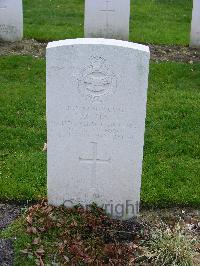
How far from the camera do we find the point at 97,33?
11000 millimetres

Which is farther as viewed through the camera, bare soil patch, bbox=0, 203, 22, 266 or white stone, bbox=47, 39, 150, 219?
white stone, bbox=47, 39, 150, 219

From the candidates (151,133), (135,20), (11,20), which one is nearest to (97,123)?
(151,133)

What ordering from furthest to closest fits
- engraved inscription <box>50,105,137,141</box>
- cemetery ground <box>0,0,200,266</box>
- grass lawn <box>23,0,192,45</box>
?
grass lawn <box>23,0,192,45</box> → engraved inscription <box>50,105,137,141</box> → cemetery ground <box>0,0,200,266</box>

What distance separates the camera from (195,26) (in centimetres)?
1070

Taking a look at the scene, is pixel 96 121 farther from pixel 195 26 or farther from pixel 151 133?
pixel 195 26

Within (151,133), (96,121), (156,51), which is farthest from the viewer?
(156,51)

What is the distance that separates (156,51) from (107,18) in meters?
1.21

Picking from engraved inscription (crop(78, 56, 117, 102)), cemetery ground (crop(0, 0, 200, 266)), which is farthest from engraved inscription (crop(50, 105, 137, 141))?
cemetery ground (crop(0, 0, 200, 266))

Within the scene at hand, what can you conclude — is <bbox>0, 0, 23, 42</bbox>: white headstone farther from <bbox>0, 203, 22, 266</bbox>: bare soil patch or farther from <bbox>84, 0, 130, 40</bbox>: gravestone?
<bbox>0, 203, 22, 266</bbox>: bare soil patch

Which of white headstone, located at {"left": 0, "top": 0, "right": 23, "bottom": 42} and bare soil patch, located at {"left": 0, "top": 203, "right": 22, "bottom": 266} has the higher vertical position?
white headstone, located at {"left": 0, "top": 0, "right": 23, "bottom": 42}

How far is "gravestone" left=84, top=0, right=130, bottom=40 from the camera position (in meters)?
10.7

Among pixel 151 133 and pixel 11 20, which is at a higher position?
pixel 11 20

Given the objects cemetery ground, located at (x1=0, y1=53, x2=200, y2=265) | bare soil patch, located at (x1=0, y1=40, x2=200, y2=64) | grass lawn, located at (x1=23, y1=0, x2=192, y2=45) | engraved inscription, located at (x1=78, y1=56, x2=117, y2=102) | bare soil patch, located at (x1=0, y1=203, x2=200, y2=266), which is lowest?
bare soil patch, located at (x1=0, y1=203, x2=200, y2=266)

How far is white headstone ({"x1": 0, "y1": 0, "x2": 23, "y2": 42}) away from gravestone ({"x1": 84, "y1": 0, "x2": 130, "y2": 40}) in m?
1.26
